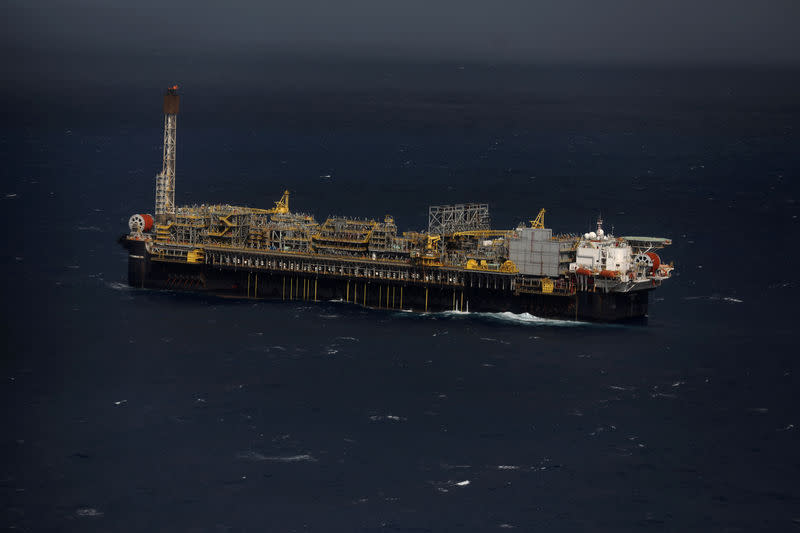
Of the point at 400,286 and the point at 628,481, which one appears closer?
the point at 628,481

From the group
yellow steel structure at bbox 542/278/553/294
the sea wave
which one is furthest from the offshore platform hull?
the sea wave

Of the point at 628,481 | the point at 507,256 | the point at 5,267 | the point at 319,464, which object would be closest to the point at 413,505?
the point at 319,464

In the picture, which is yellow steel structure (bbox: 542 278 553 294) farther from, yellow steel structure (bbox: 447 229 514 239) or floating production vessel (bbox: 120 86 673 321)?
Result: yellow steel structure (bbox: 447 229 514 239)

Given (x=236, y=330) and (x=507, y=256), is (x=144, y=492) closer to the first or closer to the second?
(x=236, y=330)

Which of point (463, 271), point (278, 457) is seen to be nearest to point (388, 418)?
point (278, 457)

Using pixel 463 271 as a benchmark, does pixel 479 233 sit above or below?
above

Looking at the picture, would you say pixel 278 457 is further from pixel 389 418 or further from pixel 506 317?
pixel 506 317

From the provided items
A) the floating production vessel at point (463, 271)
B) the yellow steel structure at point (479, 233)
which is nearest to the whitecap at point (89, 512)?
the floating production vessel at point (463, 271)

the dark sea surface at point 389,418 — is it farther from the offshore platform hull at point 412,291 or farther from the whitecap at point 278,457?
the offshore platform hull at point 412,291
